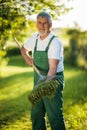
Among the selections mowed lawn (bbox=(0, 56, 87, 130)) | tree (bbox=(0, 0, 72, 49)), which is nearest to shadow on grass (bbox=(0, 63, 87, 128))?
mowed lawn (bbox=(0, 56, 87, 130))

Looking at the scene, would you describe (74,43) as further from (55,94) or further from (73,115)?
(55,94)

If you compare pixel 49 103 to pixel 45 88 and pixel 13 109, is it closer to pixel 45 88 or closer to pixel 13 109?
pixel 45 88

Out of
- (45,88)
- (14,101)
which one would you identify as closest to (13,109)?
(14,101)

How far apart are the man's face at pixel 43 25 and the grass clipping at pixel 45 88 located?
2.21 ft

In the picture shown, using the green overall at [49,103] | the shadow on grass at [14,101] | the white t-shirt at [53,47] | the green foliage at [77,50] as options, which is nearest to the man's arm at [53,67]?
the white t-shirt at [53,47]

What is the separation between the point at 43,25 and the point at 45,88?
893 millimetres

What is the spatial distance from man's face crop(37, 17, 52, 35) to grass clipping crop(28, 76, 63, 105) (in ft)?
2.21

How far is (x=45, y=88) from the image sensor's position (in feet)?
17.1

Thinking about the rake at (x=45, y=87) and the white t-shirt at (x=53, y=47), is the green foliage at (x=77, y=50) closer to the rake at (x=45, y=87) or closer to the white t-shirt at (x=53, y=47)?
the white t-shirt at (x=53, y=47)

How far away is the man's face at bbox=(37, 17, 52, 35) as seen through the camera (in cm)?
526

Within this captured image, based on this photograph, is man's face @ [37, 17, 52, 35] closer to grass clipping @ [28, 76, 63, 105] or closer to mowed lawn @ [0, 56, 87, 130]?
grass clipping @ [28, 76, 63, 105]

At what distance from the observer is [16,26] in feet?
33.5

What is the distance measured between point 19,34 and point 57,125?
19.9 ft

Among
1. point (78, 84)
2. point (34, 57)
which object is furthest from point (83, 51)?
point (34, 57)
